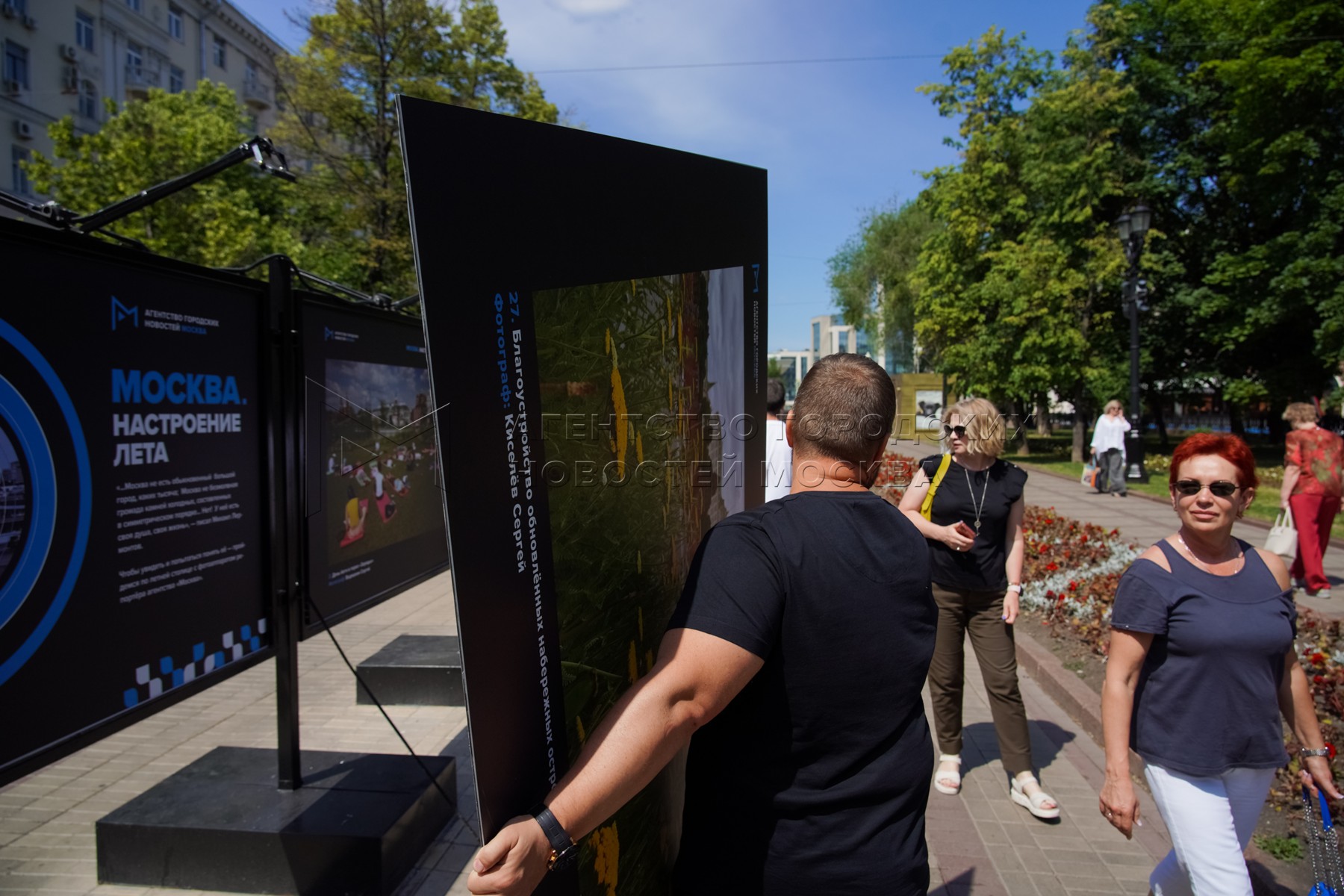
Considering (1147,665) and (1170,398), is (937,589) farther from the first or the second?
(1170,398)

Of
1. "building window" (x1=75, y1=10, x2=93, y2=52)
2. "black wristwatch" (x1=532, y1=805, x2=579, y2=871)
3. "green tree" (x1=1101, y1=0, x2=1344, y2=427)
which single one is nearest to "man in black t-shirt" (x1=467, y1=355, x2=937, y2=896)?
"black wristwatch" (x1=532, y1=805, x2=579, y2=871)

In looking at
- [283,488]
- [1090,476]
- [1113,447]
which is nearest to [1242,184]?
[1090,476]

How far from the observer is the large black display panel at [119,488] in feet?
7.89

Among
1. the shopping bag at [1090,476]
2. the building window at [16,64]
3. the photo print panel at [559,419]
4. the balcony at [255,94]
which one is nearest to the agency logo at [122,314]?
the photo print panel at [559,419]

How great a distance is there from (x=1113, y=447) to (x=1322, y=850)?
619 inches

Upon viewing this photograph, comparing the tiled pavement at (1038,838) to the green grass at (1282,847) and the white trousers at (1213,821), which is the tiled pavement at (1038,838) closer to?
the green grass at (1282,847)

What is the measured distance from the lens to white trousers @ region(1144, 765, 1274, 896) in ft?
8.53

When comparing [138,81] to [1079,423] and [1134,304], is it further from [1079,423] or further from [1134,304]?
[1079,423]

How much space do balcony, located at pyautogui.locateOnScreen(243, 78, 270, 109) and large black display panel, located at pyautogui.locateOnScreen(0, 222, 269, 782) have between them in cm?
5888

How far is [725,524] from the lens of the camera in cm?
167

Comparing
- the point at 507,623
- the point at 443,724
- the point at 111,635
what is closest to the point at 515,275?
the point at 507,623

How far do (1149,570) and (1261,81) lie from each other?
86.7 feet

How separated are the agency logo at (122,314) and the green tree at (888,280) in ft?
129

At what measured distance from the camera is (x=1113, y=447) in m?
17.2
